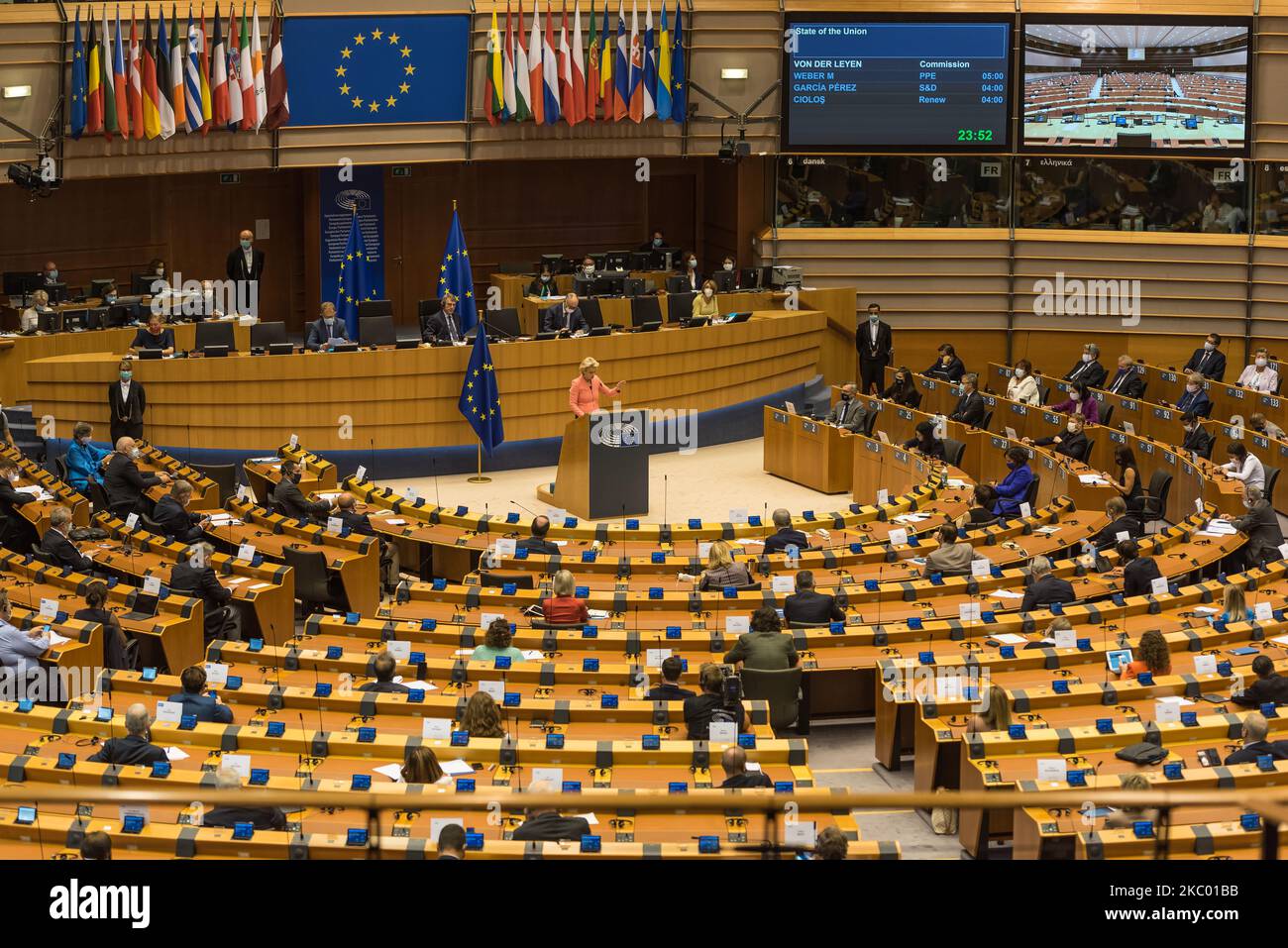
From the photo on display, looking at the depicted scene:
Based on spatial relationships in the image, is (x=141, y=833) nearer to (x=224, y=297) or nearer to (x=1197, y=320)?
(x=224, y=297)

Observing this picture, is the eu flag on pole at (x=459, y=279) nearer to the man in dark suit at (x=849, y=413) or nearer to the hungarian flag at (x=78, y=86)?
the man in dark suit at (x=849, y=413)

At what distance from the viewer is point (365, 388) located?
1961 centimetres

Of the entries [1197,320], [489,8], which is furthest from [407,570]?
[1197,320]

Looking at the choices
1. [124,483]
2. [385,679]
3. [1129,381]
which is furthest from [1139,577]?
[124,483]

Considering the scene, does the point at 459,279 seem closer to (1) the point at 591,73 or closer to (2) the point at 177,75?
(2) the point at 177,75

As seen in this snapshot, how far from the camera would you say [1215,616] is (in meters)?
12.6

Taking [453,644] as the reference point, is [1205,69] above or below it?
above

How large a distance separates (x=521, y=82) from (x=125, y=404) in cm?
777

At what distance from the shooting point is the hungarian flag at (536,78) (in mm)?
23016

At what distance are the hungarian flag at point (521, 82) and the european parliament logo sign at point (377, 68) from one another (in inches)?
29.9

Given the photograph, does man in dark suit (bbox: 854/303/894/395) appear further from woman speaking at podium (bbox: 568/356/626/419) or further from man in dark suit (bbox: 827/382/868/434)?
woman speaking at podium (bbox: 568/356/626/419)

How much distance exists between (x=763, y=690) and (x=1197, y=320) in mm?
15703
